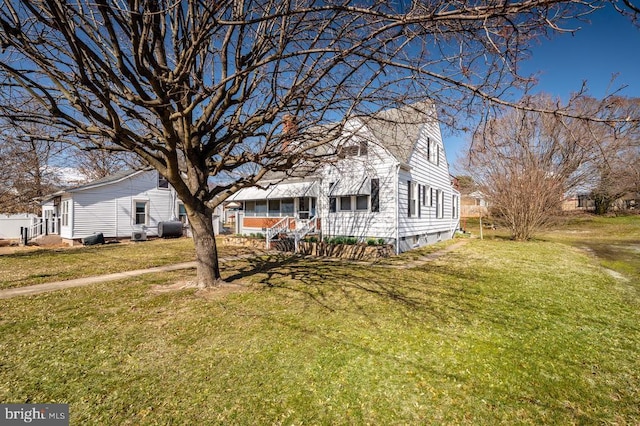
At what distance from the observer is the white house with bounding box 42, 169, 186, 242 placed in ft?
66.3

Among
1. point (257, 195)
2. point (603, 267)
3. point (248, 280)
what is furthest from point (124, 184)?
point (603, 267)

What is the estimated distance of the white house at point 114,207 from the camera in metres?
20.2

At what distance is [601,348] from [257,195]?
17.5 m

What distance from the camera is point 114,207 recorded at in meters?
21.8

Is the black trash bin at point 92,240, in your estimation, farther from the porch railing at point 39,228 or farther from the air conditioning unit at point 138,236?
the porch railing at point 39,228

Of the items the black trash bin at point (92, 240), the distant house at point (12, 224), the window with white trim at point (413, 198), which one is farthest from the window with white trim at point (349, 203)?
the distant house at point (12, 224)

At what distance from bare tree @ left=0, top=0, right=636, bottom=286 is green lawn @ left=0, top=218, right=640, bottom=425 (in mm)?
2943

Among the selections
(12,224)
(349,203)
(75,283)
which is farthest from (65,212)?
(349,203)

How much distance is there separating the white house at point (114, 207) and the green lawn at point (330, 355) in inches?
600

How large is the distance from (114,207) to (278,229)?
13.0 meters

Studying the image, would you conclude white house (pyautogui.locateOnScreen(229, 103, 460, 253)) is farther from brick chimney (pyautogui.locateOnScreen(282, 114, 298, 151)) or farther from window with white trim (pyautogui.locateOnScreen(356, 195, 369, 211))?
brick chimney (pyautogui.locateOnScreen(282, 114, 298, 151))

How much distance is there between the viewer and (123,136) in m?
5.75

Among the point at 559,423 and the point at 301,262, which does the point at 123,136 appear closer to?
the point at 559,423

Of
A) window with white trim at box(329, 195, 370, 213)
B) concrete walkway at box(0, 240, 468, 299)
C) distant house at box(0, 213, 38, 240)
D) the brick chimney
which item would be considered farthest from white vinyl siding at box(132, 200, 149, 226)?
the brick chimney
